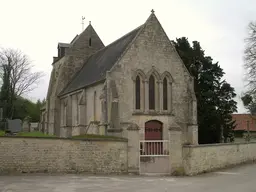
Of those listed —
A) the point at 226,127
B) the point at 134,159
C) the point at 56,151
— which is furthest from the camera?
the point at 226,127

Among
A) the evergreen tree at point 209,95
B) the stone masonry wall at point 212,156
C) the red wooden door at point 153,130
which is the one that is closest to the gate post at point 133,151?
the stone masonry wall at point 212,156

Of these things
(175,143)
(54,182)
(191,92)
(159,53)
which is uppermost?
(159,53)

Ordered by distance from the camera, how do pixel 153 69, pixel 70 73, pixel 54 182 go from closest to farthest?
pixel 54 182 < pixel 153 69 < pixel 70 73

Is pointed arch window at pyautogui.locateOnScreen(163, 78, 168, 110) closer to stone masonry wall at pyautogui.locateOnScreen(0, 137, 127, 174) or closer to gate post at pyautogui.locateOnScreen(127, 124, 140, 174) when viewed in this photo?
gate post at pyautogui.locateOnScreen(127, 124, 140, 174)

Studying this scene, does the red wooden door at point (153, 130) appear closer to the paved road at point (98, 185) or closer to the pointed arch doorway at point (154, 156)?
the pointed arch doorway at point (154, 156)

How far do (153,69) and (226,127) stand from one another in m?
12.5

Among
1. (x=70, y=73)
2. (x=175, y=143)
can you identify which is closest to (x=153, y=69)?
(x=175, y=143)

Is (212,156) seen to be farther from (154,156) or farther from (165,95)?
(165,95)

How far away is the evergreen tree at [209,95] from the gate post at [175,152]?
530 inches

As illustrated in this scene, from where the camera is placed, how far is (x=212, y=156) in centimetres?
2508

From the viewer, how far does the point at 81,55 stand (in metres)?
42.4

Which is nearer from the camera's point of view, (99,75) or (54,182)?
(54,182)

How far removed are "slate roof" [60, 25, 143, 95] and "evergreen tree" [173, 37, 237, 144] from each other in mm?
8340

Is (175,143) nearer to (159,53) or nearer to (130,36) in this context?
(159,53)
